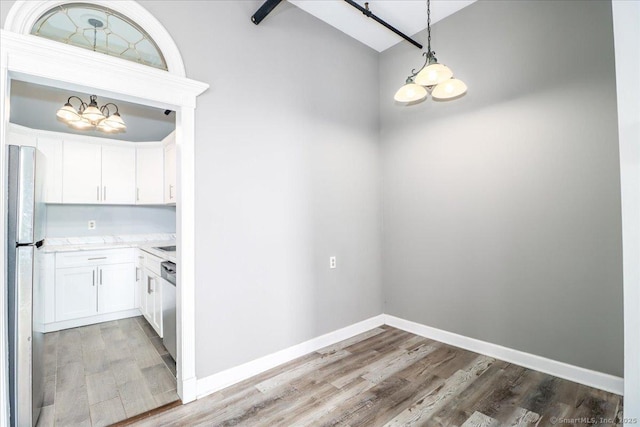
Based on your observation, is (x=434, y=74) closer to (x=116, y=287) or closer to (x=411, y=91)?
(x=411, y=91)

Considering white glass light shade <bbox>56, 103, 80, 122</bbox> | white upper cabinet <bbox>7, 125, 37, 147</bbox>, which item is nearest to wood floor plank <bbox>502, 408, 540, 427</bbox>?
white glass light shade <bbox>56, 103, 80, 122</bbox>

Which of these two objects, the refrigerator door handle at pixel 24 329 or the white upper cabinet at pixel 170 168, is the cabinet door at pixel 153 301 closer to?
the white upper cabinet at pixel 170 168

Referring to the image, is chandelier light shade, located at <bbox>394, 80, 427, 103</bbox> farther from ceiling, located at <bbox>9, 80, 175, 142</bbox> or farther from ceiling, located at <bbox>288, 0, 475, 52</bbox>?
ceiling, located at <bbox>9, 80, 175, 142</bbox>

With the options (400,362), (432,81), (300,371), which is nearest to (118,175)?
(300,371)

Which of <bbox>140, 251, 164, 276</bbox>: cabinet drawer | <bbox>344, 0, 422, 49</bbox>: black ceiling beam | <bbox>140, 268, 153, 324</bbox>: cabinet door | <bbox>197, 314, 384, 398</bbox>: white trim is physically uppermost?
<bbox>344, 0, 422, 49</bbox>: black ceiling beam

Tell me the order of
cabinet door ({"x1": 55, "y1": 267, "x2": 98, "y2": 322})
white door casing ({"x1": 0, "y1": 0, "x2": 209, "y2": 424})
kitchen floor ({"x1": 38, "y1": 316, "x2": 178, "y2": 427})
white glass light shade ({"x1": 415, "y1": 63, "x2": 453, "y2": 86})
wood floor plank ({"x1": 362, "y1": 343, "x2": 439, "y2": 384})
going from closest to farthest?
white door casing ({"x1": 0, "y1": 0, "x2": 209, "y2": 424}) → kitchen floor ({"x1": 38, "y1": 316, "x2": 178, "y2": 427}) → white glass light shade ({"x1": 415, "y1": 63, "x2": 453, "y2": 86}) → wood floor plank ({"x1": 362, "y1": 343, "x2": 439, "y2": 384}) → cabinet door ({"x1": 55, "y1": 267, "x2": 98, "y2": 322})

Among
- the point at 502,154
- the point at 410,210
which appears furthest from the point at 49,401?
the point at 502,154

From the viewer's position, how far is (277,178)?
2.56 meters

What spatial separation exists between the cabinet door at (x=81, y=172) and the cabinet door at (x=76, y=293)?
91 cm

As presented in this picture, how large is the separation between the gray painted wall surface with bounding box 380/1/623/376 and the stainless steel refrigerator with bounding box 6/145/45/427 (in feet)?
9.85

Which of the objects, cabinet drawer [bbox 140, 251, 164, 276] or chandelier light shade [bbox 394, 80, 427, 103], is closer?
chandelier light shade [bbox 394, 80, 427, 103]

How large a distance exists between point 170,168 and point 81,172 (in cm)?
122

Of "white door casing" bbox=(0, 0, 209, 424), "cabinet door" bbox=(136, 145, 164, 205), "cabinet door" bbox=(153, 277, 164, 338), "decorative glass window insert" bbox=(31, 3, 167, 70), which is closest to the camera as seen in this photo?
"white door casing" bbox=(0, 0, 209, 424)

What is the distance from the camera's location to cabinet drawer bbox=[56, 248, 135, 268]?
3.45 m
